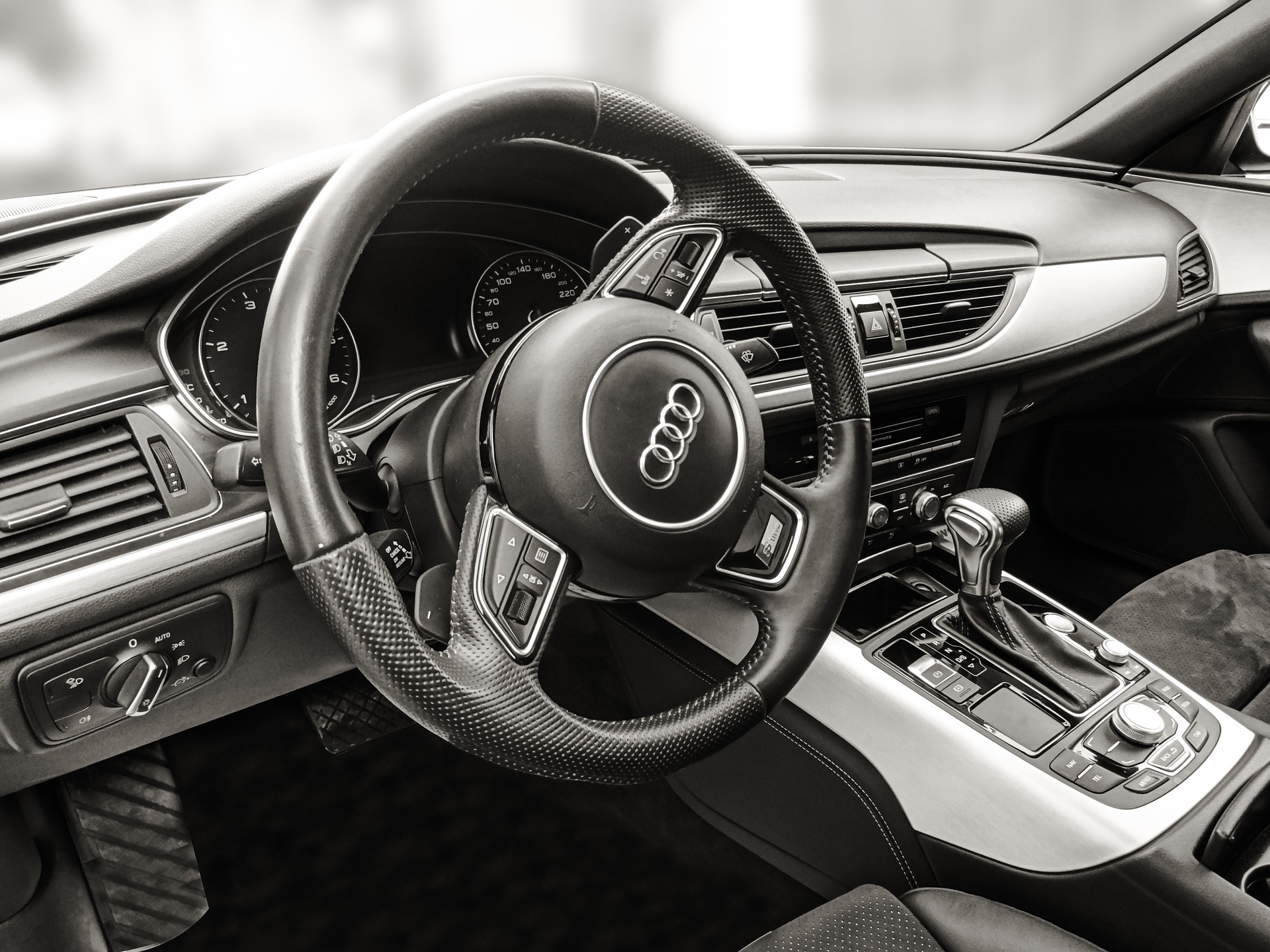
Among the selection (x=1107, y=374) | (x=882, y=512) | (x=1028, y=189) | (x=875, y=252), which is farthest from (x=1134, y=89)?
(x=882, y=512)

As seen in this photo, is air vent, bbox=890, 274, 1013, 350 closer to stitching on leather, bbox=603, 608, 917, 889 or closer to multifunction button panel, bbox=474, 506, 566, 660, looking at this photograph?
stitching on leather, bbox=603, 608, 917, 889

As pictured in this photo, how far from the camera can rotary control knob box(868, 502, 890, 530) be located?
5.11 feet

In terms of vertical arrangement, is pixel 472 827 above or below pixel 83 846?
below

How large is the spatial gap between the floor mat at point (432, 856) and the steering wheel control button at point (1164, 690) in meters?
0.60

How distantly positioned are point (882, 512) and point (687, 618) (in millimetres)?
374

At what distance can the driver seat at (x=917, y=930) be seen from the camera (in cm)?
113

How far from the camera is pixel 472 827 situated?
5.78 ft

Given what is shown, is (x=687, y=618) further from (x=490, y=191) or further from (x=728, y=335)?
(x=490, y=191)

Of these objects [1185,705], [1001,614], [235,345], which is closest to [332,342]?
[235,345]

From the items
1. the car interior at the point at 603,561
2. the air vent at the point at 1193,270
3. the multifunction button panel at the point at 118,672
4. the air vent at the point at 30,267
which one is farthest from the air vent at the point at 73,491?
the air vent at the point at 1193,270

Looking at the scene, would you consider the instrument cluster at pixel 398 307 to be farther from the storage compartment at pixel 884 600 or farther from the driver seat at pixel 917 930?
the driver seat at pixel 917 930

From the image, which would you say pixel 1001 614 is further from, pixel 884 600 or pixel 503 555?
pixel 503 555

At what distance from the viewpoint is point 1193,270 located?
209cm

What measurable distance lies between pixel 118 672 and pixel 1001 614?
111cm
